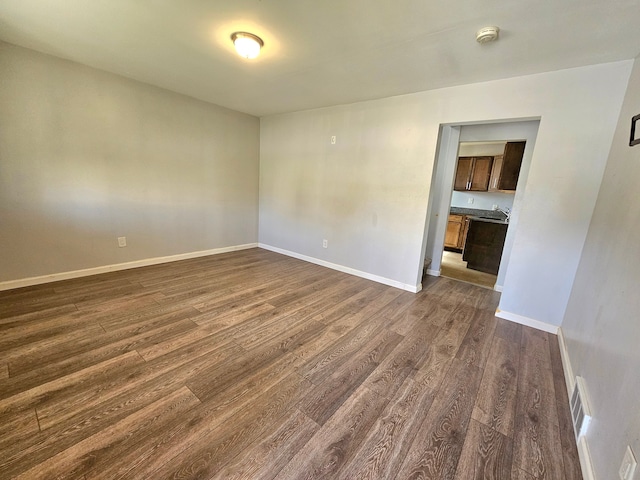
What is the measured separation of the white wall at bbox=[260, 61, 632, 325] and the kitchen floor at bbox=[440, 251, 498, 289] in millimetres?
1226

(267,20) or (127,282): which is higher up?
(267,20)

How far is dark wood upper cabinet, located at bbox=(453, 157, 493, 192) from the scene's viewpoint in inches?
203

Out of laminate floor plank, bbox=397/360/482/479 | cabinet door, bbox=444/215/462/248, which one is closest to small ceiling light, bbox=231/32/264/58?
laminate floor plank, bbox=397/360/482/479

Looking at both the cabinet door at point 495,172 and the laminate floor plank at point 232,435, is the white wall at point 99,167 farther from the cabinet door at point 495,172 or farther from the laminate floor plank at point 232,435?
the cabinet door at point 495,172

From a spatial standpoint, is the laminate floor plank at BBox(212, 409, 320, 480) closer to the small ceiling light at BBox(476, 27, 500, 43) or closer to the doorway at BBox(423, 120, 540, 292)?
the doorway at BBox(423, 120, 540, 292)

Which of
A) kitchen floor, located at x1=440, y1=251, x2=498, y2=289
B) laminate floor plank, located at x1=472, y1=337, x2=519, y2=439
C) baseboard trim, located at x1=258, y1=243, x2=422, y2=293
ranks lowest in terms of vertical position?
laminate floor plank, located at x1=472, y1=337, x2=519, y2=439

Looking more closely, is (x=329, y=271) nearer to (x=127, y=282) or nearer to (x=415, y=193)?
(x=415, y=193)

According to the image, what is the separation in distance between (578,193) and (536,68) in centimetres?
118

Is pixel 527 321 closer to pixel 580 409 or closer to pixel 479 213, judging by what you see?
pixel 580 409

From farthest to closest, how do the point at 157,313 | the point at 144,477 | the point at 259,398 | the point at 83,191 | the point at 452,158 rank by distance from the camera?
the point at 452,158 → the point at 83,191 → the point at 157,313 → the point at 259,398 → the point at 144,477

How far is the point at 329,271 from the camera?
4027 mm

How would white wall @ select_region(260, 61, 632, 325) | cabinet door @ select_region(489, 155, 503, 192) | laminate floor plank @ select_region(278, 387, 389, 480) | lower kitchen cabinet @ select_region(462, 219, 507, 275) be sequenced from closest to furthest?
laminate floor plank @ select_region(278, 387, 389, 480) < white wall @ select_region(260, 61, 632, 325) < lower kitchen cabinet @ select_region(462, 219, 507, 275) < cabinet door @ select_region(489, 155, 503, 192)

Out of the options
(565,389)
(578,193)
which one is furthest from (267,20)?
(565,389)

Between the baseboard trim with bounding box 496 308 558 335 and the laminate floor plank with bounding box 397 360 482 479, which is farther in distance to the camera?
the baseboard trim with bounding box 496 308 558 335
